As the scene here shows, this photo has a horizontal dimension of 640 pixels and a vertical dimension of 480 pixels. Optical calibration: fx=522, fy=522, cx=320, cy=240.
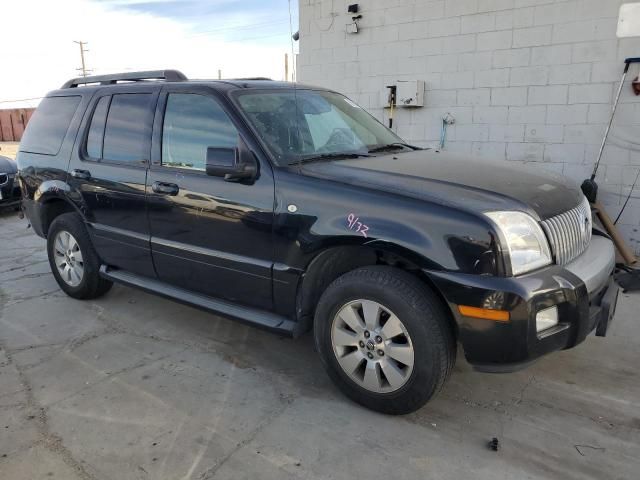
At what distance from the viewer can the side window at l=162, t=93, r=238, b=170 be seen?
3418 millimetres

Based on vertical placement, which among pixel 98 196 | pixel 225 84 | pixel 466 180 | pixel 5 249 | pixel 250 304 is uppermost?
pixel 225 84

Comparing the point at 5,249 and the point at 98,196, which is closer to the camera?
the point at 98,196

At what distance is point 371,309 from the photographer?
284 centimetres

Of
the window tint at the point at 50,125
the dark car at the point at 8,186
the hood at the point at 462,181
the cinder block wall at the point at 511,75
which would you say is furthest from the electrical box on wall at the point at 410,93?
the dark car at the point at 8,186

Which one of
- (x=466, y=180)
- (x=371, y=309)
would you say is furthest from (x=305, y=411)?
(x=466, y=180)

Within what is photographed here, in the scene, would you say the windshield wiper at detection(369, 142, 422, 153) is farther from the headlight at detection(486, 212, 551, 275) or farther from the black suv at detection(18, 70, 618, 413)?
the headlight at detection(486, 212, 551, 275)

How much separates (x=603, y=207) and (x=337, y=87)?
13.1ft

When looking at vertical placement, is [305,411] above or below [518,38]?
below

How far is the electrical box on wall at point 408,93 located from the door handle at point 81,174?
429 cm

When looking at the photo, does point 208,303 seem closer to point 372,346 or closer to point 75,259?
point 372,346

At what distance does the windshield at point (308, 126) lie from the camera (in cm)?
334

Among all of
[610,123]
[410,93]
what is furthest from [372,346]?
[410,93]

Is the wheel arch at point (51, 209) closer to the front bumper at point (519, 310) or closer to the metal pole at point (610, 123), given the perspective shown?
the front bumper at point (519, 310)

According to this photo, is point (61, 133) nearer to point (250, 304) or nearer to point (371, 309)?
point (250, 304)
